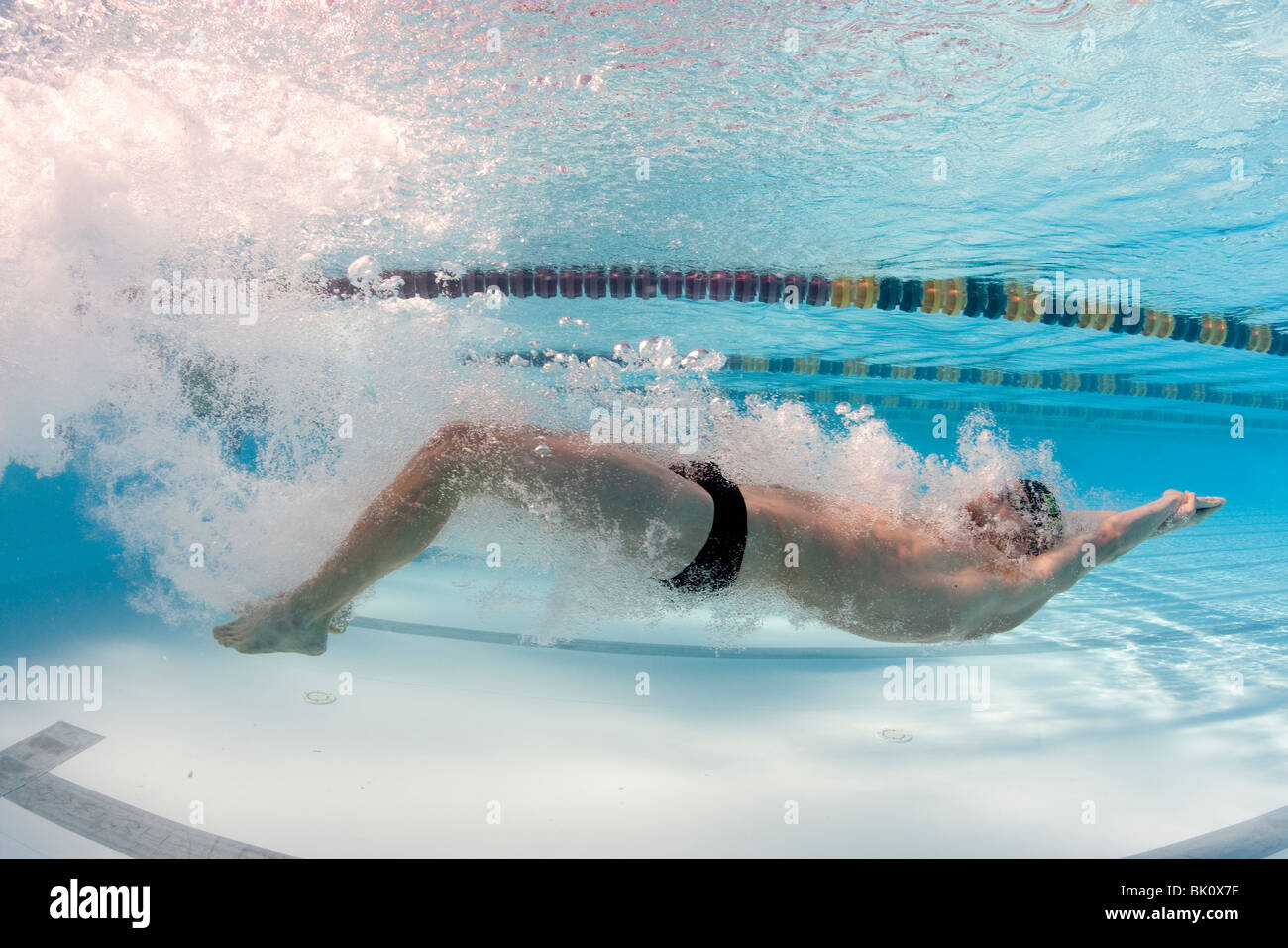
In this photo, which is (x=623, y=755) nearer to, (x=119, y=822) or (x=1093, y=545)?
(x=119, y=822)

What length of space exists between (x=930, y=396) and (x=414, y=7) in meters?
9.47

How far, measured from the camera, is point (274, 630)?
218 cm

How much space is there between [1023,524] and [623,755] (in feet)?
9.62

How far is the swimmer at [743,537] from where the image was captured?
6.81 feet

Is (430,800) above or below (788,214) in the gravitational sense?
below

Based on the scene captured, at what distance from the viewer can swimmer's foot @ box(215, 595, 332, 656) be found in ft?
7.09

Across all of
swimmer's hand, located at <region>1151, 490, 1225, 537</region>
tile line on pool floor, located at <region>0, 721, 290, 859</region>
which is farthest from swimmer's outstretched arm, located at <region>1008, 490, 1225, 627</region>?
tile line on pool floor, located at <region>0, 721, 290, 859</region>

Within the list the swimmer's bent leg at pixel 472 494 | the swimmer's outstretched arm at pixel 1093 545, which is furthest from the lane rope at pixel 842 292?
the swimmer's bent leg at pixel 472 494

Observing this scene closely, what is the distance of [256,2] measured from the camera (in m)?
3.33

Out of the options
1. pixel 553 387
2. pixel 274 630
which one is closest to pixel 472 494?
pixel 274 630

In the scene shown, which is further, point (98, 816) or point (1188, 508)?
point (98, 816)

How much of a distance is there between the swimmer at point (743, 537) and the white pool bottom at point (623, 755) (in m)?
1.87
